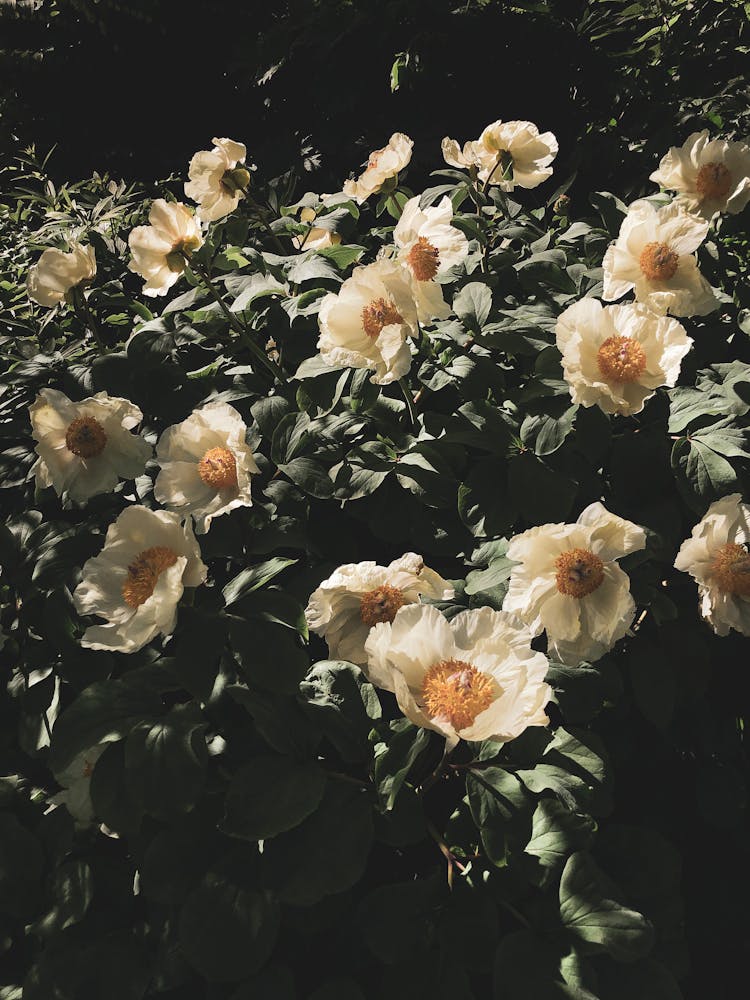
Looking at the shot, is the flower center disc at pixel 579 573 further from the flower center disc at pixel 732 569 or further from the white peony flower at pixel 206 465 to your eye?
the white peony flower at pixel 206 465

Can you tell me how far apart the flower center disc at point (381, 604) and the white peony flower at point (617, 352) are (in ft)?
1.31

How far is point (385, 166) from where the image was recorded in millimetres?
1693

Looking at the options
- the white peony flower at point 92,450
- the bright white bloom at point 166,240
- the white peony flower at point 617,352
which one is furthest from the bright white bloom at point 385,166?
the white peony flower at point 92,450

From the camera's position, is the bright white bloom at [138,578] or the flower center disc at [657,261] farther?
the flower center disc at [657,261]

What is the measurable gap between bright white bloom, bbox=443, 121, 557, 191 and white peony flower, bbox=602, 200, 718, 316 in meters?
0.42

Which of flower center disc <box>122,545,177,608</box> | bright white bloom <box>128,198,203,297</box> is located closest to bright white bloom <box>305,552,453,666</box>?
flower center disc <box>122,545,177,608</box>

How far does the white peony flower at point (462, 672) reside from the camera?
89cm

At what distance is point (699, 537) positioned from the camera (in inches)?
43.8

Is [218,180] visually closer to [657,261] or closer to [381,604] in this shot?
[657,261]

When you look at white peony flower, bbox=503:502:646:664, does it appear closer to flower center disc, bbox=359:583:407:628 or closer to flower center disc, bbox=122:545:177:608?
flower center disc, bbox=359:583:407:628

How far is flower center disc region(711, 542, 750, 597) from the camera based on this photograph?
1.10 meters

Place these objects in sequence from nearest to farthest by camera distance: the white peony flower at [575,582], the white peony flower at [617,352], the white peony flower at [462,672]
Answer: the white peony flower at [462,672] < the white peony flower at [575,582] < the white peony flower at [617,352]

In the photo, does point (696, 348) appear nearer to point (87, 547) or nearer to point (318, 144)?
point (87, 547)

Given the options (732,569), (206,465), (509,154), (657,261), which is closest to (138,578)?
(206,465)
